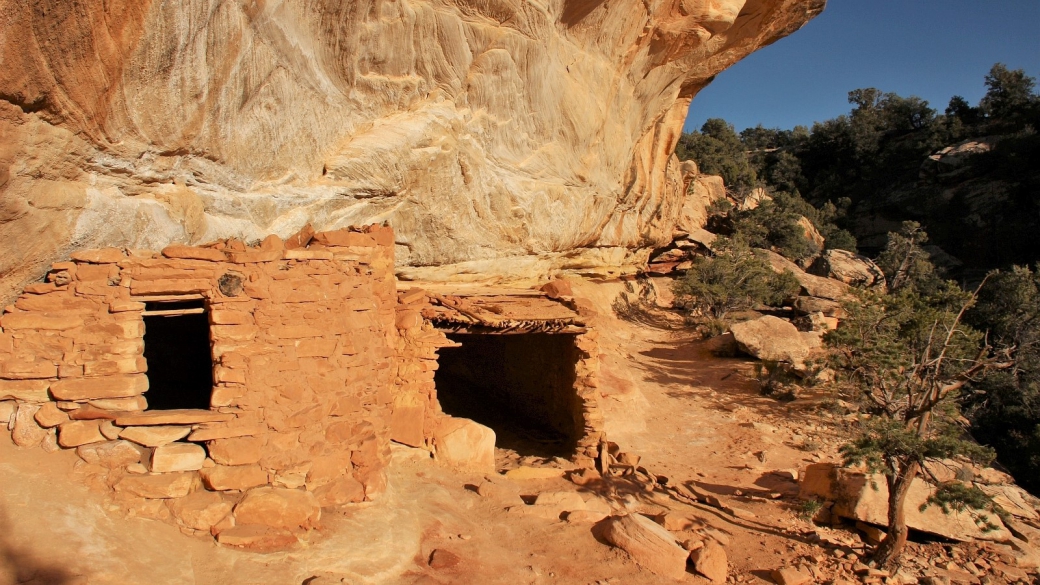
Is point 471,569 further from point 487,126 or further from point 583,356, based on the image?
point 487,126

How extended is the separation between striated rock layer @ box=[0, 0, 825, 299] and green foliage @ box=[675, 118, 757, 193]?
17.2m

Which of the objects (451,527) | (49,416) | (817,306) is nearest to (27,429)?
(49,416)

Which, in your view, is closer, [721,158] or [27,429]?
[27,429]

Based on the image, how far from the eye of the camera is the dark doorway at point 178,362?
6562 millimetres

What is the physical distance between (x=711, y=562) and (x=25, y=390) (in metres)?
4.73

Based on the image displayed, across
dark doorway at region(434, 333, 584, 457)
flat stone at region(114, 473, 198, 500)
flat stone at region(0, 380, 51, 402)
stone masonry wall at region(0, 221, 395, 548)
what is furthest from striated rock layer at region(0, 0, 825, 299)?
flat stone at region(114, 473, 198, 500)

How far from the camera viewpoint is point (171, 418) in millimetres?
4051

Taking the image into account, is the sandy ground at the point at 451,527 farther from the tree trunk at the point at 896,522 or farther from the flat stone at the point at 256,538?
the tree trunk at the point at 896,522

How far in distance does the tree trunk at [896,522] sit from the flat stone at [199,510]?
16.9 ft

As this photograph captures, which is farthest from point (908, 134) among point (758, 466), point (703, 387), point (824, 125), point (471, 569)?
point (471, 569)

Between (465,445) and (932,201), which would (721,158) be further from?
(465,445)

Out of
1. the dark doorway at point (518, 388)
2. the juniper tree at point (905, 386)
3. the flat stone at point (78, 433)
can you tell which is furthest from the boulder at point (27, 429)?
the juniper tree at point (905, 386)

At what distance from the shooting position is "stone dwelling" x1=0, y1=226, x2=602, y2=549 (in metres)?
3.83

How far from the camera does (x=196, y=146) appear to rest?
179 inches
